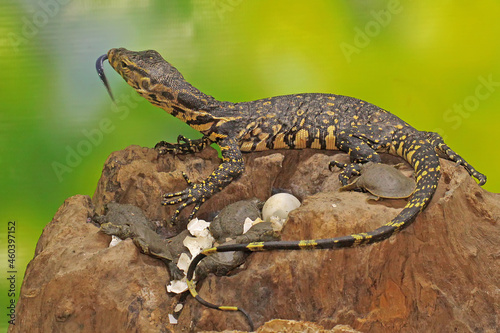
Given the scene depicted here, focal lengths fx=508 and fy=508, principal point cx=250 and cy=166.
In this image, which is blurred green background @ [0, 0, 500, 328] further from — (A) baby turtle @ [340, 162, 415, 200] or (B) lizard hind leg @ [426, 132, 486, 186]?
(A) baby turtle @ [340, 162, 415, 200]

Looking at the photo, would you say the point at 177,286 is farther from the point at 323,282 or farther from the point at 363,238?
the point at 363,238

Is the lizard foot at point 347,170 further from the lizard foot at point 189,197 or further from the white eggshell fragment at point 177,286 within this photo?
the white eggshell fragment at point 177,286

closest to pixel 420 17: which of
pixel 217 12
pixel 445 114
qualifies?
pixel 445 114

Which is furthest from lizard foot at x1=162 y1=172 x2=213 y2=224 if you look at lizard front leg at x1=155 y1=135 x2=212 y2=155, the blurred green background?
the blurred green background

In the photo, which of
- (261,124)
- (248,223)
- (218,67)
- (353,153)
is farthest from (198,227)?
(218,67)

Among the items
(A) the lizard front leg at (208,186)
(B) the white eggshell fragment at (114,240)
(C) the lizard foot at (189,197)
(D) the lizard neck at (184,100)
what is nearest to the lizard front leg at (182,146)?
(D) the lizard neck at (184,100)

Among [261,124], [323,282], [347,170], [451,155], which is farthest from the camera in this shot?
[261,124]

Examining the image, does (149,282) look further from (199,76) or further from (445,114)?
(445,114)

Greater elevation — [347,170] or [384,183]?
[384,183]
